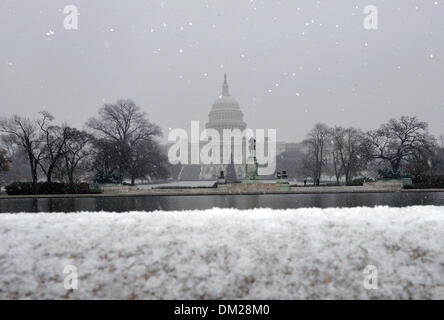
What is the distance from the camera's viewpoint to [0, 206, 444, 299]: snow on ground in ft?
12.2

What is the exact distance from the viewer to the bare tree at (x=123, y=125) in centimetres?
3500

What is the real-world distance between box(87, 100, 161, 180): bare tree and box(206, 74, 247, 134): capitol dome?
67717 millimetres

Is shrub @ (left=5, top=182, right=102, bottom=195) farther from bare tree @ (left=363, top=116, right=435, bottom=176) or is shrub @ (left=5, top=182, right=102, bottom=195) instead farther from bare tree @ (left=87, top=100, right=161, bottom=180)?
bare tree @ (left=363, top=116, right=435, bottom=176)

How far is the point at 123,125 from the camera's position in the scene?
36.6 metres

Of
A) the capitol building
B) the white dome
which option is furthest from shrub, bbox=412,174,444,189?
the white dome

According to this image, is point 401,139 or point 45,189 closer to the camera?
point 45,189

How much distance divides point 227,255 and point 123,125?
115ft

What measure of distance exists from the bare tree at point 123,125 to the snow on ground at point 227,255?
3032cm

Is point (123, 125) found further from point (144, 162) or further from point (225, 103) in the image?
point (225, 103)

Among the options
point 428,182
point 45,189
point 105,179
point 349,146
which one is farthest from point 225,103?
point 45,189

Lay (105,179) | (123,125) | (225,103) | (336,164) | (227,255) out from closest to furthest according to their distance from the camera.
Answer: (227,255) < (105,179) < (123,125) < (336,164) < (225,103)
